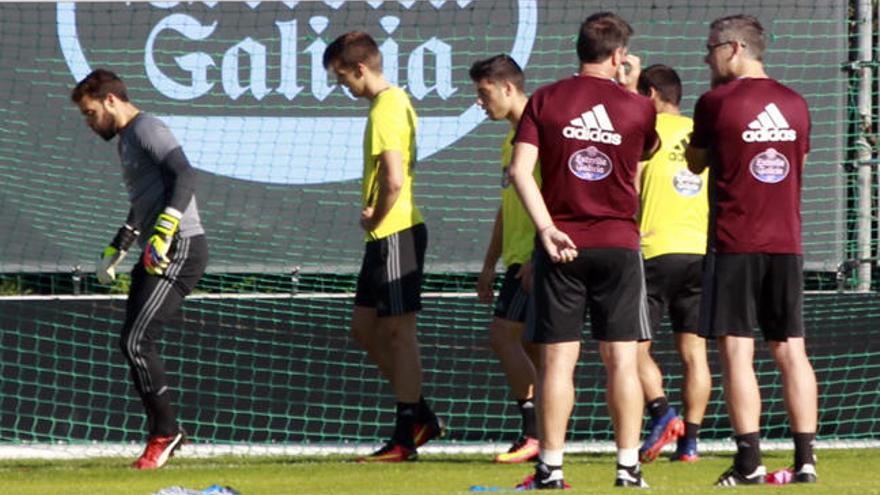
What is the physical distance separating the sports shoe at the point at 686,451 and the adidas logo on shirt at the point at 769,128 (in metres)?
2.25

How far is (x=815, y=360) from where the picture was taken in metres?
10.3

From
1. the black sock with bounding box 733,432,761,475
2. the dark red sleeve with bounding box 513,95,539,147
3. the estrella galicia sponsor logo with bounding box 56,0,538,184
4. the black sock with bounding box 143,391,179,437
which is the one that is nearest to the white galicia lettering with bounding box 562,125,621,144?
the dark red sleeve with bounding box 513,95,539,147

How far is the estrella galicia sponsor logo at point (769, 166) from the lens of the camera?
22.0ft

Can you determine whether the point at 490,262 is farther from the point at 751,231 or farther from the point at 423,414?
the point at 751,231

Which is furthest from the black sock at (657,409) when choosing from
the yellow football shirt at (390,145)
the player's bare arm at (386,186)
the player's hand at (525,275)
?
the player's bare arm at (386,186)

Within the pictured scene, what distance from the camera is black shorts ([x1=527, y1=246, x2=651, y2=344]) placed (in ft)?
21.2

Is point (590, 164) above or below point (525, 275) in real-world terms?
above

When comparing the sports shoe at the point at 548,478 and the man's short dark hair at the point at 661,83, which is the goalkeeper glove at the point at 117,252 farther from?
the sports shoe at the point at 548,478

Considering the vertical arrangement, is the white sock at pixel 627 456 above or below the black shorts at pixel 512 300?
below

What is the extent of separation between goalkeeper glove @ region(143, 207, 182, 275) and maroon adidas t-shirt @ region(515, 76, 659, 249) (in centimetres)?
224

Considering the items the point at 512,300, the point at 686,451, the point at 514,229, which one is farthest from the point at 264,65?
the point at 686,451

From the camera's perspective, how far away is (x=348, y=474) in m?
8.09

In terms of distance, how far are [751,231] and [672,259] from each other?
186 cm

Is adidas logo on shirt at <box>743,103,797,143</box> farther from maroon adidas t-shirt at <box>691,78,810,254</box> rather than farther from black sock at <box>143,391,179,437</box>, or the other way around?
black sock at <box>143,391,179,437</box>
